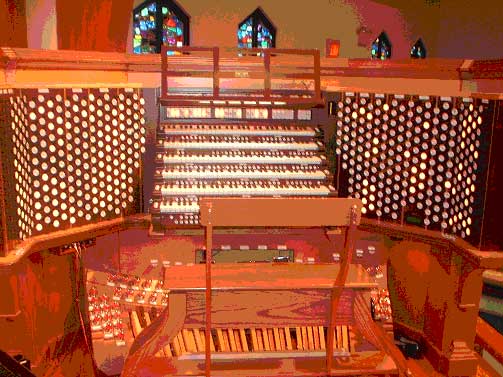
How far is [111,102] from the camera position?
3473mm

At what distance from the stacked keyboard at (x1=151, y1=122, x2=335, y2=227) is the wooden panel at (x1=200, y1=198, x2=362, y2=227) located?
945 mm

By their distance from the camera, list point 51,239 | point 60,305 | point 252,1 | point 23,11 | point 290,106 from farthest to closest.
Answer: point 252,1 < point 23,11 < point 60,305 < point 290,106 < point 51,239

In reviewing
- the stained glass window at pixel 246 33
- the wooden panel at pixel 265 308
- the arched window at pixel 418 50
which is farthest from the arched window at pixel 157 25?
the wooden panel at pixel 265 308

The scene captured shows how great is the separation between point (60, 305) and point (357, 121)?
246 cm

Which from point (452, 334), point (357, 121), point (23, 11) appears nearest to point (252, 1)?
point (23, 11)

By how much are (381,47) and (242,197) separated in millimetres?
12180

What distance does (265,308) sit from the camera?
9.87ft

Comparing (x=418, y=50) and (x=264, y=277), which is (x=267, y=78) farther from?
(x=418, y=50)

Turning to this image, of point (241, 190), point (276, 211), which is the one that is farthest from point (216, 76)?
point (276, 211)

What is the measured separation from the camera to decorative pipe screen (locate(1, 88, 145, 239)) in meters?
3.02

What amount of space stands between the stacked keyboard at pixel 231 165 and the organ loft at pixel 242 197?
0.05 feet

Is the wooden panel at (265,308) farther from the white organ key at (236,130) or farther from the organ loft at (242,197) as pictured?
the white organ key at (236,130)

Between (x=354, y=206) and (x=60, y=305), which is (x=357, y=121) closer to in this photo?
(x=354, y=206)

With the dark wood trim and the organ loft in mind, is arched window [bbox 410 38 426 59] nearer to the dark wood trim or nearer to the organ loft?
the organ loft
